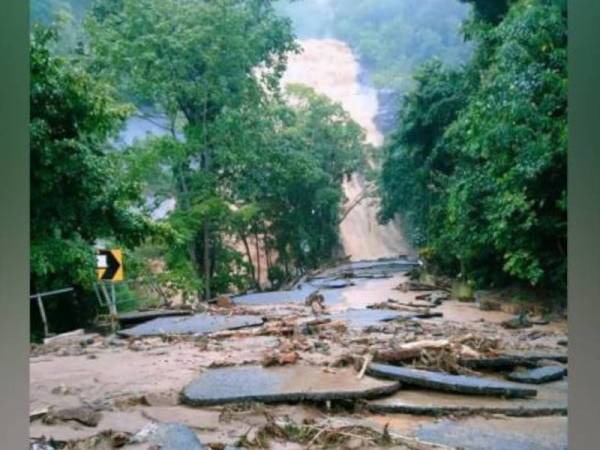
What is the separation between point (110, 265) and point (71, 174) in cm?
85

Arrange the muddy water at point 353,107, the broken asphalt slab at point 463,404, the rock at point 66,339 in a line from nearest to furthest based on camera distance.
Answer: the broken asphalt slab at point 463,404
the rock at point 66,339
the muddy water at point 353,107

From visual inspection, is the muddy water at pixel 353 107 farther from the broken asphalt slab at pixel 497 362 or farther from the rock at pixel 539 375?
the rock at pixel 539 375

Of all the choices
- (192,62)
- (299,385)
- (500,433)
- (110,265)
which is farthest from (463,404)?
(192,62)

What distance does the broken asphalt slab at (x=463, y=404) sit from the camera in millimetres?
2098

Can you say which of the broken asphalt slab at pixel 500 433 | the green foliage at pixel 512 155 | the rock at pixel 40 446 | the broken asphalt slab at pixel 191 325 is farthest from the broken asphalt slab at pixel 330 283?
the rock at pixel 40 446

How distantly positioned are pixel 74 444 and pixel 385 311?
10.8ft

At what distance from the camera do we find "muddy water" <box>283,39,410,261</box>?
28.1ft

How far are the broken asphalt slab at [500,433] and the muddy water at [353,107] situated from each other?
262 inches

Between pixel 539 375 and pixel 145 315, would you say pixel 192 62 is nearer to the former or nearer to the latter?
pixel 145 315

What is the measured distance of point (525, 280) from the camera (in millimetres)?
5184

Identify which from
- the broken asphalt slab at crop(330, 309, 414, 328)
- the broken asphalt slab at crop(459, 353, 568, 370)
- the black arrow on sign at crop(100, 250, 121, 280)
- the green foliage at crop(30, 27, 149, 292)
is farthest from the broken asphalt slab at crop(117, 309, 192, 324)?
the broken asphalt slab at crop(459, 353, 568, 370)

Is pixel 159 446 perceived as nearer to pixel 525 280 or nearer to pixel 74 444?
pixel 74 444

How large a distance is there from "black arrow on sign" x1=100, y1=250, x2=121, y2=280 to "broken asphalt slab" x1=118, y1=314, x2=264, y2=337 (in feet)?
1.65

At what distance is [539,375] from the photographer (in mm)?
2516
